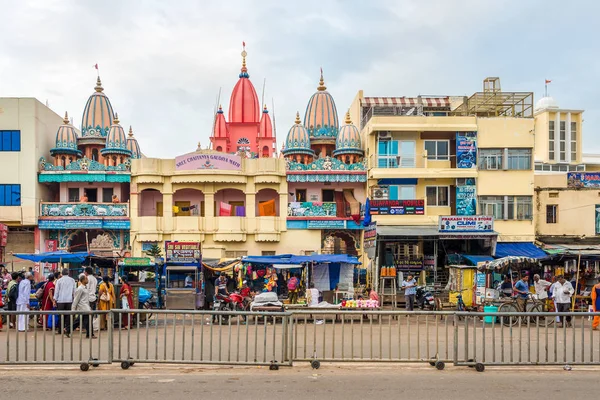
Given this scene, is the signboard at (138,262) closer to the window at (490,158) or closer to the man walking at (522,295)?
the man walking at (522,295)

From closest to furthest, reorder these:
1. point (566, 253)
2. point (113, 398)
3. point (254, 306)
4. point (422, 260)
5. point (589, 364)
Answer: point (113, 398)
point (589, 364)
point (254, 306)
point (566, 253)
point (422, 260)

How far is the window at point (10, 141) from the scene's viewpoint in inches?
1176

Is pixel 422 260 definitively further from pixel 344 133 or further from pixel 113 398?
pixel 113 398

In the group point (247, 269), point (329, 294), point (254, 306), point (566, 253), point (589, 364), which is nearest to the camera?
point (589, 364)

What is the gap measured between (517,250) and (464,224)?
10.3 ft

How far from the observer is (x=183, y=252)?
20891 mm

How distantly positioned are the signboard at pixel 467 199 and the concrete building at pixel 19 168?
20.4 metres

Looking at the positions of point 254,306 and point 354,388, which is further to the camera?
point 254,306

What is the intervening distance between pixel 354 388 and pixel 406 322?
182 cm

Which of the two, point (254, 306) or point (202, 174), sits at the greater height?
point (202, 174)

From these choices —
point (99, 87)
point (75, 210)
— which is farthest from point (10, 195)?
point (99, 87)

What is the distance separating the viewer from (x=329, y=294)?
21.9m

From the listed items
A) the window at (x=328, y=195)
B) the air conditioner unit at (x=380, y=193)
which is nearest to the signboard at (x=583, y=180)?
the air conditioner unit at (x=380, y=193)

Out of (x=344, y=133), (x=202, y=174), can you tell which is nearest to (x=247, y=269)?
(x=202, y=174)
